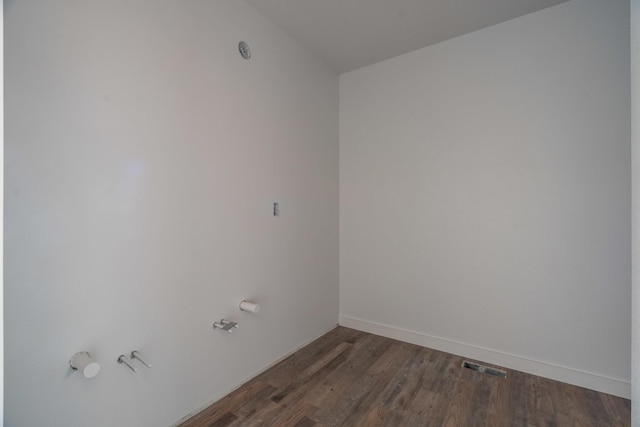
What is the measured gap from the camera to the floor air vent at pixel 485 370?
229cm

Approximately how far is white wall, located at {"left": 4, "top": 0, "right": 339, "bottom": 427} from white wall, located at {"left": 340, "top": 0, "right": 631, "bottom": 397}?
948mm

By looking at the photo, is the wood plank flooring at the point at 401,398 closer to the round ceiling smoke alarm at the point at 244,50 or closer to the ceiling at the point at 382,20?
the round ceiling smoke alarm at the point at 244,50

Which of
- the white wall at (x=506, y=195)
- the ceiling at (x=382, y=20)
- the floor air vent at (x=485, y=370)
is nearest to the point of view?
the white wall at (x=506, y=195)

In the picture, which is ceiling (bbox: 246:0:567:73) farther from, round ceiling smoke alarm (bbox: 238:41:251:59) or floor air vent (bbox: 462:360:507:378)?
floor air vent (bbox: 462:360:507:378)

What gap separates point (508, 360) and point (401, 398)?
999mm

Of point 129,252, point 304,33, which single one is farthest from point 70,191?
point 304,33

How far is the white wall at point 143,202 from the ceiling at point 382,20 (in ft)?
0.67

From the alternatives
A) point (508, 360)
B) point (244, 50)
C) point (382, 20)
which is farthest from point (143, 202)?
point (508, 360)

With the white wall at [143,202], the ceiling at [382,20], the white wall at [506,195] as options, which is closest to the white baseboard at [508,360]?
the white wall at [506,195]

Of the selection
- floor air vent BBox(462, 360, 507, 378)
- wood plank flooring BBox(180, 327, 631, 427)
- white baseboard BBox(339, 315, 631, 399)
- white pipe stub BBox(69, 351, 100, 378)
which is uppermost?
white pipe stub BBox(69, 351, 100, 378)

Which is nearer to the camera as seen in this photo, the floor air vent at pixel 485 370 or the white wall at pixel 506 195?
the white wall at pixel 506 195

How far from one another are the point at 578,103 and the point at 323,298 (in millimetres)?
2556

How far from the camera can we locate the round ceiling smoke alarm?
82.4 inches

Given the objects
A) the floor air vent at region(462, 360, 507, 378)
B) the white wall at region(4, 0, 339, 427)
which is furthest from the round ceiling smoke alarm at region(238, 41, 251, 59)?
the floor air vent at region(462, 360, 507, 378)
